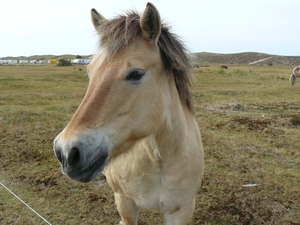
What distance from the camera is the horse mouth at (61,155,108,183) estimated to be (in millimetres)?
1629

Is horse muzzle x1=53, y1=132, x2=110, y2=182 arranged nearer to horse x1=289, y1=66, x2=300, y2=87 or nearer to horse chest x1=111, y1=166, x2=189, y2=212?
horse chest x1=111, y1=166, x2=189, y2=212

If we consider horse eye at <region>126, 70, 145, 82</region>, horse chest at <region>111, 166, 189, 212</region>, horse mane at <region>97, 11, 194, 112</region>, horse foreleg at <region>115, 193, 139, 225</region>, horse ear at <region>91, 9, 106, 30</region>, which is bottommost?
horse foreleg at <region>115, 193, 139, 225</region>

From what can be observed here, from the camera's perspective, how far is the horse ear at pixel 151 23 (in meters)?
1.83

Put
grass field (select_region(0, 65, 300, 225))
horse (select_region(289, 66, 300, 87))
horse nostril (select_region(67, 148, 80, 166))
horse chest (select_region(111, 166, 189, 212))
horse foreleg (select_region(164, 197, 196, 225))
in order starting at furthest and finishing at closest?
1. horse (select_region(289, 66, 300, 87))
2. grass field (select_region(0, 65, 300, 225))
3. horse foreleg (select_region(164, 197, 196, 225))
4. horse chest (select_region(111, 166, 189, 212))
5. horse nostril (select_region(67, 148, 80, 166))

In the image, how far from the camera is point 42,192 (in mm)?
4359

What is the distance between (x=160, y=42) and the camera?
2.07 meters

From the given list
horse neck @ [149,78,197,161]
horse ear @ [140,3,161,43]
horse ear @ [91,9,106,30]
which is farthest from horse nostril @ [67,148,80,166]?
horse ear @ [91,9,106,30]

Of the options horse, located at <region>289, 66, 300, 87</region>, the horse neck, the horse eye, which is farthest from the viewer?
horse, located at <region>289, 66, 300, 87</region>

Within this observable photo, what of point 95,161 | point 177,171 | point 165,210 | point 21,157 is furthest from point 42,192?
point 95,161

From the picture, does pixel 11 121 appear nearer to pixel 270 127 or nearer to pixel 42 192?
pixel 42 192

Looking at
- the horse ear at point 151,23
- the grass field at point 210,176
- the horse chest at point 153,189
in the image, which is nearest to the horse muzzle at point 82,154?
the horse ear at point 151,23

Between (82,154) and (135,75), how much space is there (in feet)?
2.02

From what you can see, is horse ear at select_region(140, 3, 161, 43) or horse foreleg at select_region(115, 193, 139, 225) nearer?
horse ear at select_region(140, 3, 161, 43)

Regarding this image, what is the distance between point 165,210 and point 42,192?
2.48 m
